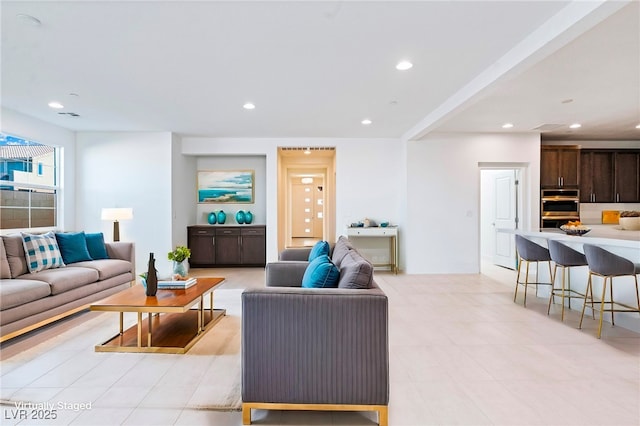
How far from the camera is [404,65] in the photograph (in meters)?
3.36

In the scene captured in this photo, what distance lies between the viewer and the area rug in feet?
7.16

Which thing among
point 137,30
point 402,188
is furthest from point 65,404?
point 402,188

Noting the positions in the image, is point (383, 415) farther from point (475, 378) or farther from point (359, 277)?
point (475, 378)

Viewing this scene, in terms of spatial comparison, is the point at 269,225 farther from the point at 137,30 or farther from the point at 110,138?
the point at 137,30

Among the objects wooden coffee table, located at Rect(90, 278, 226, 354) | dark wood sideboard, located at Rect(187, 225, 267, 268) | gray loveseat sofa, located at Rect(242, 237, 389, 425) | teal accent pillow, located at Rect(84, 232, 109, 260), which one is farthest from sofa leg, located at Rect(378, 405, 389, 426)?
dark wood sideboard, located at Rect(187, 225, 267, 268)

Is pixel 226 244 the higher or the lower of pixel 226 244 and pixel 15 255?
the lower

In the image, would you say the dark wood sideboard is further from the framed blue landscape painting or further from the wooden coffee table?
the wooden coffee table

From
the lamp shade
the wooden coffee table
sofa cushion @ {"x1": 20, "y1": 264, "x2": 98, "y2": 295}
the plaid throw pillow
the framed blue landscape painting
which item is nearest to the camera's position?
the wooden coffee table

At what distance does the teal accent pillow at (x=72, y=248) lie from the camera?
14.3ft

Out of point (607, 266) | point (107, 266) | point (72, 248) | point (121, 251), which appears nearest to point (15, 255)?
point (72, 248)

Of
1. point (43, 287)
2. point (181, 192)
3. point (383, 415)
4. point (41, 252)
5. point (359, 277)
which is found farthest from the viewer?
point (181, 192)

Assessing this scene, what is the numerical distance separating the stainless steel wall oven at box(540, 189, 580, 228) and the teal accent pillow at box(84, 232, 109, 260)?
7.32 m

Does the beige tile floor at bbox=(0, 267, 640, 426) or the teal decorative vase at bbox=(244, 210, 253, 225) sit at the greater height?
the teal decorative vase at bbox=(244, 210, 253, 225)

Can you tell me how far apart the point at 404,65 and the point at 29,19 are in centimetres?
302
